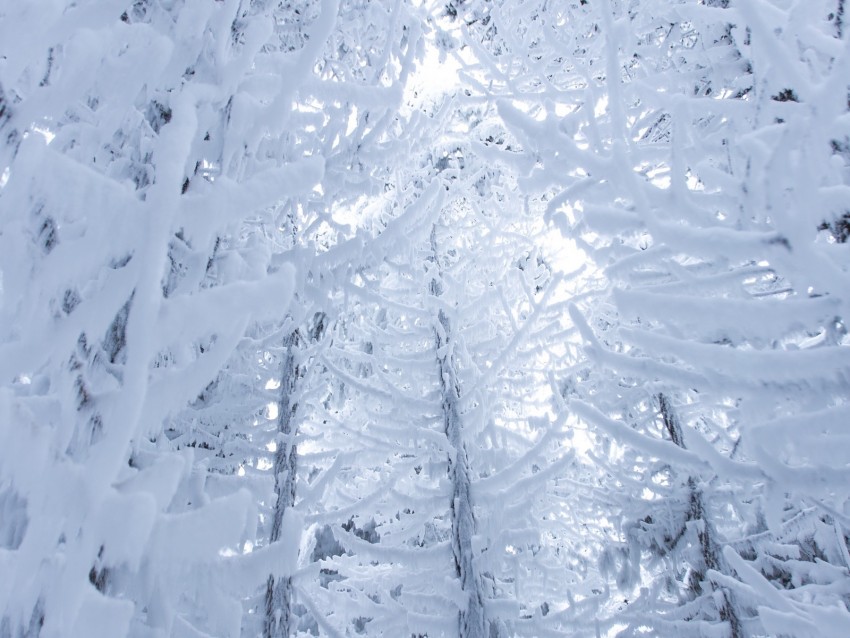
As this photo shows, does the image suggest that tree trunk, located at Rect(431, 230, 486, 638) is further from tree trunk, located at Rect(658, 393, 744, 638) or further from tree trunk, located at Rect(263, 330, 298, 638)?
tree trunk, located at Rect(658, 393, 744, 638)

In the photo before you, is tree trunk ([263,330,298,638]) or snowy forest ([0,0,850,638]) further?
tree trunk ([263,330,298,638])

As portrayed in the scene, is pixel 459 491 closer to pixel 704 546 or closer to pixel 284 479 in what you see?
pixel 284 479

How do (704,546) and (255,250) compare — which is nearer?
(255,250)

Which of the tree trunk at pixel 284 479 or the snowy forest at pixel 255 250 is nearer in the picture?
the snowy forest at pixel 255 250

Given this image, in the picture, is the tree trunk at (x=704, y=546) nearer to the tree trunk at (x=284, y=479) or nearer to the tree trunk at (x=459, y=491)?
the tree trunk at (x=459, y=491)

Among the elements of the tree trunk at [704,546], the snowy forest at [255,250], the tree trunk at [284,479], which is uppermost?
the snowy forest at [255,250]

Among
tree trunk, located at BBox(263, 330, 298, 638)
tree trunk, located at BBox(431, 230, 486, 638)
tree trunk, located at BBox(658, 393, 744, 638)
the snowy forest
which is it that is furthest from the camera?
tree trunk, located at BBox(658, 393, 744, 638)

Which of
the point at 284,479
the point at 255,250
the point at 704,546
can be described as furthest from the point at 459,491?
the point at 255,250

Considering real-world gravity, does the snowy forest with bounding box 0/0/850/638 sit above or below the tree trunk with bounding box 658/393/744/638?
above

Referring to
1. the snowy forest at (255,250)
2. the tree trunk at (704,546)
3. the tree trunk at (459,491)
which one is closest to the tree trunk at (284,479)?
the snowy forest at (255,250)

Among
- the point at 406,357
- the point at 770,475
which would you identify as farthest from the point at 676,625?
the point at 770,475

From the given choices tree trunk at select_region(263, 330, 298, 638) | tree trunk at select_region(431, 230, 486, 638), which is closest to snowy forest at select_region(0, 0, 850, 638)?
tree trunk at select_region(431, 230, 486, 638)

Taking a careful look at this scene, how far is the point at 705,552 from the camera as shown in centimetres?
651

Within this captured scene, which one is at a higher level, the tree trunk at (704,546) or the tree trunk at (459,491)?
the tree trunk at (459,491)
